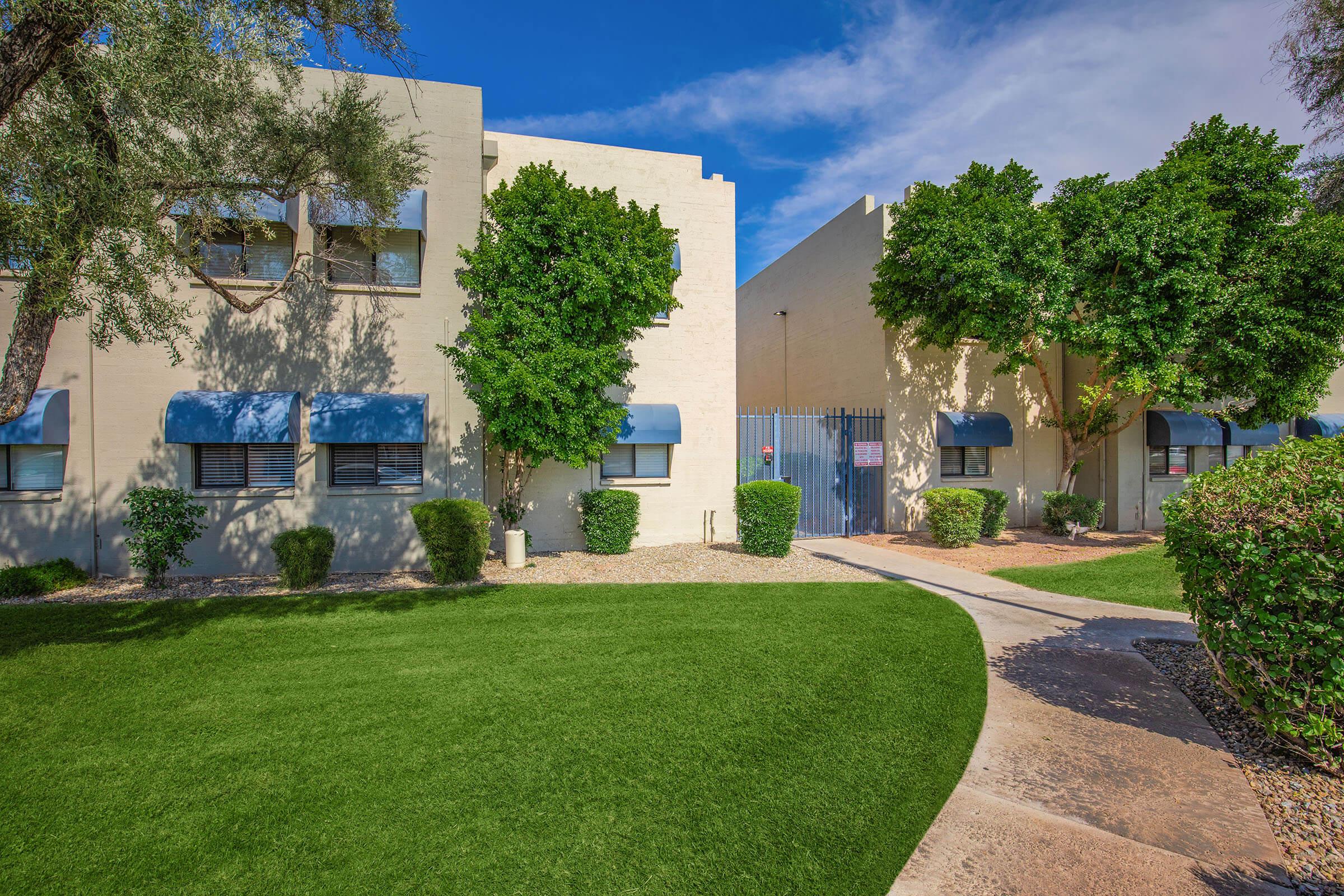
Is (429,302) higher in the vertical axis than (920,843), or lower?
higher

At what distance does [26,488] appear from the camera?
32.9 ft

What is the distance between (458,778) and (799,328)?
1690cm

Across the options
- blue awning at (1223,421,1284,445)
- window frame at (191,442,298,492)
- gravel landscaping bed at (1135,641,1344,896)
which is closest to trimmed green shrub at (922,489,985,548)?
gravel landscaping bed at (1135,641,1344,896)

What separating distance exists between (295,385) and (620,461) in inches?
245

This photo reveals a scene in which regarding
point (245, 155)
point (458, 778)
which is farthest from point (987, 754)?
point (245, 155)

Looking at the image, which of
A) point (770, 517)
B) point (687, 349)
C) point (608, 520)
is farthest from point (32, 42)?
point (770, 517)

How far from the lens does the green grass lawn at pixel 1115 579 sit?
878cm

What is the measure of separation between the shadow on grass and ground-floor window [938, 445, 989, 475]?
11.8 metres

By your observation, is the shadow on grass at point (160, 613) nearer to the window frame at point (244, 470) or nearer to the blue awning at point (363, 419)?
the window frame at point (244, 470)

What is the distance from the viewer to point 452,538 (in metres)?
9.62

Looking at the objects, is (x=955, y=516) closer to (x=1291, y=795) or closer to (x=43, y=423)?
(x=1291, y=795)

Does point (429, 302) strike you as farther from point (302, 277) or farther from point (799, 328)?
point (799, 328)

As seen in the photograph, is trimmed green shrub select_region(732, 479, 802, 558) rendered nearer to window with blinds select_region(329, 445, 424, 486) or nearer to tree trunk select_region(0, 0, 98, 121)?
window with blinds select_region(329, 445, 424, 486)

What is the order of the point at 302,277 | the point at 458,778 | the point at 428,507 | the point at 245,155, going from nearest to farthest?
the point at 458,778 → the point at 245,155 → the point at 428,507 → the point at 302,277
